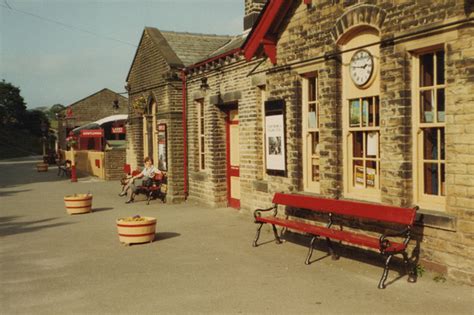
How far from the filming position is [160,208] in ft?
48.4

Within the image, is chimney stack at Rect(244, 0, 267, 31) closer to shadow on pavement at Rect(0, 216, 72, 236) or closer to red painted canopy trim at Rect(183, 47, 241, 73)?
red painted canopy trim at Rect(183, 47, 241, 73)

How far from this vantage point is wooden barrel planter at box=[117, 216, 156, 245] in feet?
31.5

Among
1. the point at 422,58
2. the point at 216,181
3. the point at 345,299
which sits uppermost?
the point at 422,58

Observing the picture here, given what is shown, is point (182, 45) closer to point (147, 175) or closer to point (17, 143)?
point (147, 175)

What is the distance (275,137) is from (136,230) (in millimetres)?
3369

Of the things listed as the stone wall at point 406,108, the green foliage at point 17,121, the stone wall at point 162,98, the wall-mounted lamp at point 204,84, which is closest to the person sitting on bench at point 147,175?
the stone wall at point 162,98

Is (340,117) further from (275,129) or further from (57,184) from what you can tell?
(57,184)

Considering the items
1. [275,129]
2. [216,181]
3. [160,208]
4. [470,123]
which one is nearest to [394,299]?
[470,123]

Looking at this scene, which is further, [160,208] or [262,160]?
[160,208]

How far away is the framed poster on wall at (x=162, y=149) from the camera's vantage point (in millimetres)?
16234

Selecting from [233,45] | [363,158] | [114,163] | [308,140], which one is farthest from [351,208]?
[114,163]

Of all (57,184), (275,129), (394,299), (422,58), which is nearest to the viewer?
(394,299)

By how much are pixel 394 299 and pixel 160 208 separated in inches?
374

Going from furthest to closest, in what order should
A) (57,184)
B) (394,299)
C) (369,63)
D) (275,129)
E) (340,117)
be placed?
1. (57,184)
2. (275,129)
3. (340,117)
4. (369,63)
5. (394,299)
